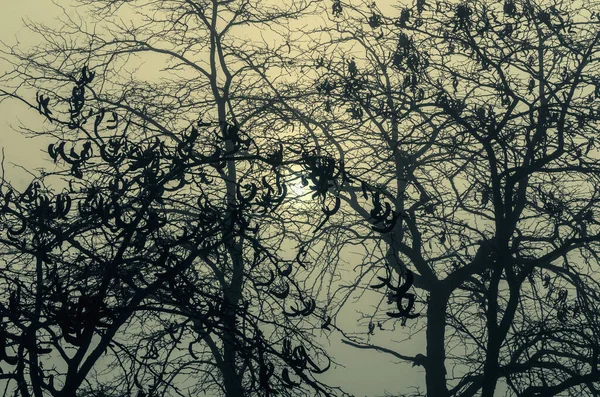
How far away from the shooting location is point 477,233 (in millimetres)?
12211

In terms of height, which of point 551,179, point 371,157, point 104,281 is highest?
point 371,157

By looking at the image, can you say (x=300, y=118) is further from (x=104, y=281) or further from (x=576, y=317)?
(x=104, y=281)

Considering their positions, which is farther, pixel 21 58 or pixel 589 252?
pixel 21 58

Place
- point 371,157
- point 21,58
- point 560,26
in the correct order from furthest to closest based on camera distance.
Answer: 1. point 21,58
2. point 371,157
3. point 560,26

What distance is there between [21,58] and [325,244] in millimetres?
6390

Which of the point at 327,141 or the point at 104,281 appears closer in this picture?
the point at 104,281

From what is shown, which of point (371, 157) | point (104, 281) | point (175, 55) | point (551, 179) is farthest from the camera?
point (175, 55)

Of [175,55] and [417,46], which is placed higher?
[175,55]

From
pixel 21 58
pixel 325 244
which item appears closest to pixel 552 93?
pixel 325 244

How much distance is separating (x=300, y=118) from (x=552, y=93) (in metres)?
4.57

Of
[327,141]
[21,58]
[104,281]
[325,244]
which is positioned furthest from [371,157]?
[104,281]

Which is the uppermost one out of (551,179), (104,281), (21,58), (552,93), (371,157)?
(21,58)

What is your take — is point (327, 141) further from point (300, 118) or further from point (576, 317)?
point (576, 317)

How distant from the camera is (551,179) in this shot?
11.8m
